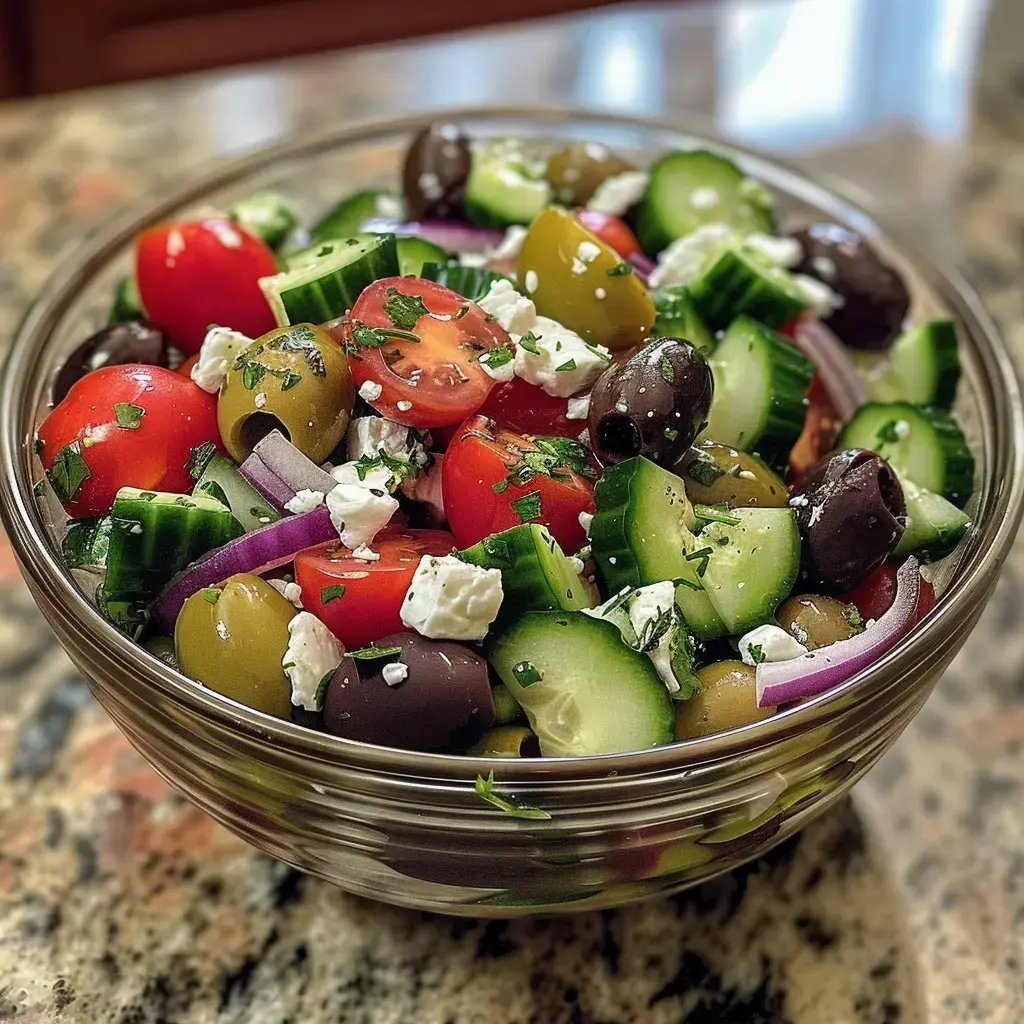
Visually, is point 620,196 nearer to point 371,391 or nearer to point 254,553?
point 371,391

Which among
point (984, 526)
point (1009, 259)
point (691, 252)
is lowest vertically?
point (1009, 259)

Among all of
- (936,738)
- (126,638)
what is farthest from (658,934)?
(126,638)

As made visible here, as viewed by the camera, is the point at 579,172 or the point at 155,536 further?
the point at 579,172

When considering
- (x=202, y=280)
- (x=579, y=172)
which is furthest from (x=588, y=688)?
(x=579, y=172)

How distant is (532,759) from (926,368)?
23.2 inches

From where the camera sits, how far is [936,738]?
3.86 feet

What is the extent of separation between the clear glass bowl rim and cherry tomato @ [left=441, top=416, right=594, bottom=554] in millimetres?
180

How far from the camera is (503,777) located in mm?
721

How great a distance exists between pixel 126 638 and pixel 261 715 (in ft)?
0.40

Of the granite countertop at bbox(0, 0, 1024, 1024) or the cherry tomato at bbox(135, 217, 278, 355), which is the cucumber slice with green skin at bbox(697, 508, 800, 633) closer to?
the granite countertop at bbox(0, 0, 1024, 1024)

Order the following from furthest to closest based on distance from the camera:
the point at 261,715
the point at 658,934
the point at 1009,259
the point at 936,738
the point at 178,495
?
the point at 1009,259 < the point at 936,738 < the point at 658,934 < the point at 178,495 < the point at 261,715

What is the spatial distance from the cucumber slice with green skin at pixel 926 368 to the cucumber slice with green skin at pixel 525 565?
1.53 feet

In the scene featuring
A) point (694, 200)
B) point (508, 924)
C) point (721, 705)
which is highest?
point (694, 200)

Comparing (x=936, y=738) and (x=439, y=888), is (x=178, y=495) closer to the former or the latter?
(x=439, y=888)
